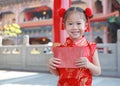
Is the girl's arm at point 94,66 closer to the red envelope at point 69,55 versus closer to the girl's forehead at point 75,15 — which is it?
the red envelope at point 69,55

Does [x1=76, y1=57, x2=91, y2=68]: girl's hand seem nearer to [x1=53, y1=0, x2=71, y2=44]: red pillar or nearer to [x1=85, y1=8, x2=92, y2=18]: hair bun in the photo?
[x1=85, y1=8, x2=92, y2=18]: hair bun

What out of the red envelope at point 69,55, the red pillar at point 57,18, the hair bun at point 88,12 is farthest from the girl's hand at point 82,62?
the red pillar at point 57,18

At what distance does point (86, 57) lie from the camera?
4.58 ft

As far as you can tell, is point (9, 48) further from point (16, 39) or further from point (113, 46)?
point (16, 39)

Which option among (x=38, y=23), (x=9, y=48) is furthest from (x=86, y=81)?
(x=38, y=23)

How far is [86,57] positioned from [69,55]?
0.10 meters

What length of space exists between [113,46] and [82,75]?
5.39 m

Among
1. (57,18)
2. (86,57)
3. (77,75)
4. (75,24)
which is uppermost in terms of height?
(57,18)

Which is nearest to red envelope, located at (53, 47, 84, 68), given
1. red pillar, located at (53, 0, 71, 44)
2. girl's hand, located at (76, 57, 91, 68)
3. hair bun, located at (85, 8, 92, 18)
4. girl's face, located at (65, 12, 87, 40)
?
A: girl's hand, located at (76, 57, 91, 68)

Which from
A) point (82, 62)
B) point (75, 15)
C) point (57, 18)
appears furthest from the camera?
point (57, 18)

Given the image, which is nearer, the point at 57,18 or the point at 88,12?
the point at 88,12

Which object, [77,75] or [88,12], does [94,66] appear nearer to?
[77,75]

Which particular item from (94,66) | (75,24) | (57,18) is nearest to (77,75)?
(94,66)

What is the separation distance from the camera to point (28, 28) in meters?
16.1
